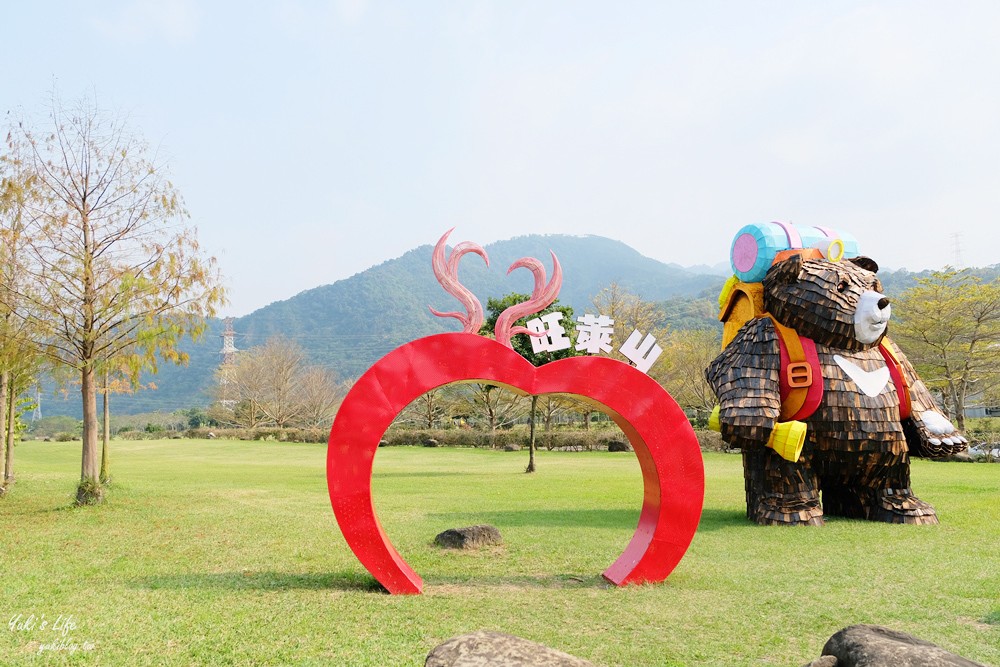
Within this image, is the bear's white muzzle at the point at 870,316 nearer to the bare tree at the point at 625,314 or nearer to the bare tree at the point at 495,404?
the bare tree at the point at 495,404

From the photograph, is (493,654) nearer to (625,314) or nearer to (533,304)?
(533,304)

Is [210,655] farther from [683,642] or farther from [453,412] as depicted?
[453,412]

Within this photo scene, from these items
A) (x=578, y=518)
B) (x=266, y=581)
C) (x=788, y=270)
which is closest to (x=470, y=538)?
(x=266, y=581)

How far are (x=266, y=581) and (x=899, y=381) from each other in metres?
7.27

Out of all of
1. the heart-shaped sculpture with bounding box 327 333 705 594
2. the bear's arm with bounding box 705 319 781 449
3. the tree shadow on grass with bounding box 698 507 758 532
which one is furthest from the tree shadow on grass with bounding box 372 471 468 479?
the heart-shaped sculpture with bounding box 327 333 705 594

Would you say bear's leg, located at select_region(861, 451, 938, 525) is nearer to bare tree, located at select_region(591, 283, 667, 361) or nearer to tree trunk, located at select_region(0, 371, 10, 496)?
tree trunk, located at select_region(0, 371, 10, 496)

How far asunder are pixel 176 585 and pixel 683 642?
13.7 feet

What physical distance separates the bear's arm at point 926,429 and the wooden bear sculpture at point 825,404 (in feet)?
0.04

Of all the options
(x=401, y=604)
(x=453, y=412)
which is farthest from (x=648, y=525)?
(x=453, y=412)

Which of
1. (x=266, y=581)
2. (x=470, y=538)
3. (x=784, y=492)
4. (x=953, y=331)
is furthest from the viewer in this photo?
(x=953, y=331)

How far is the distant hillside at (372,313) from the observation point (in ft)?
259

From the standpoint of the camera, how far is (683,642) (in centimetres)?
457

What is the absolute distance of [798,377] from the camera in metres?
8.20

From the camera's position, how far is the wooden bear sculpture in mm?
8078
